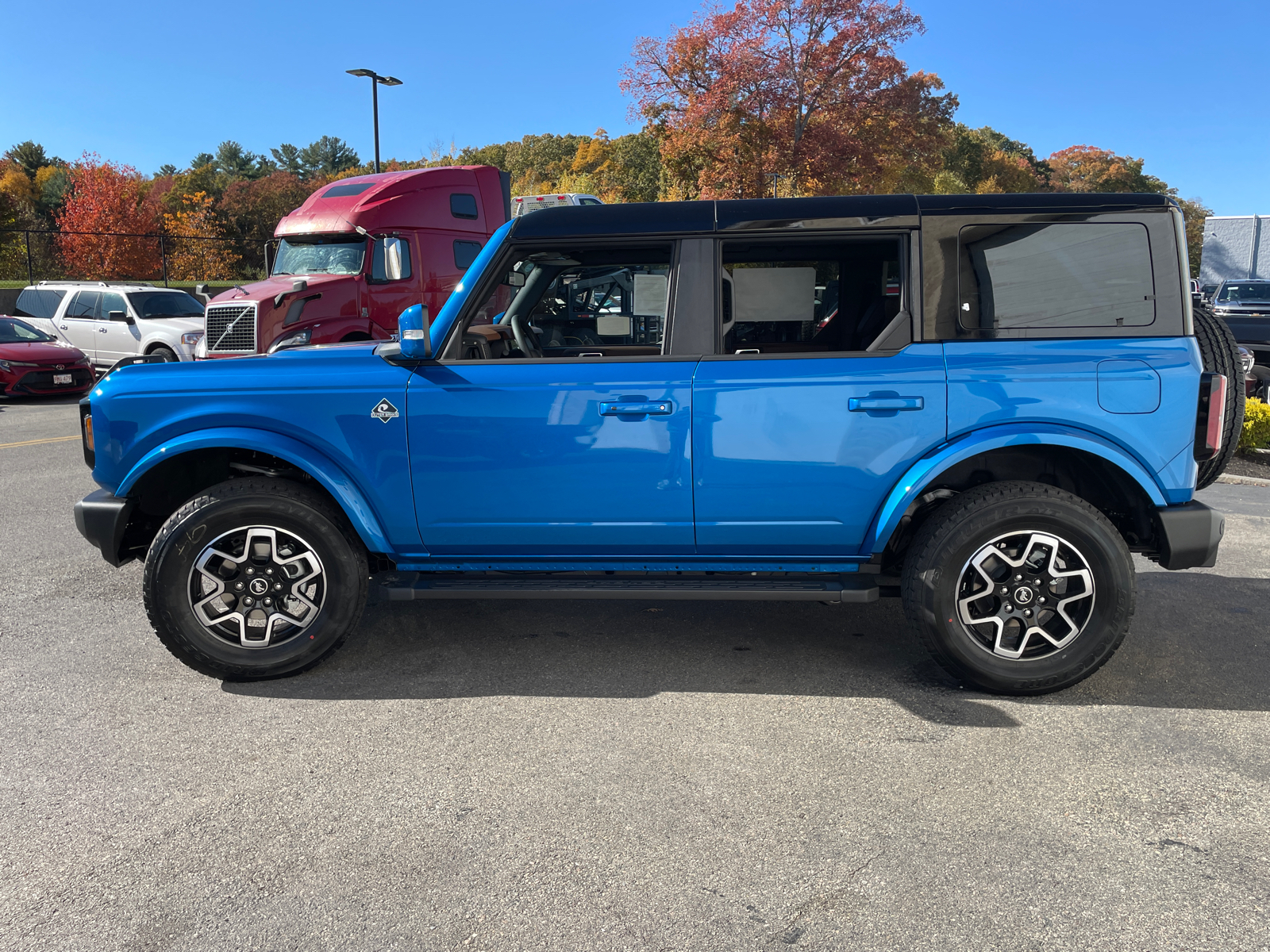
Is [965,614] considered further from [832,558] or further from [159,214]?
[159,214]

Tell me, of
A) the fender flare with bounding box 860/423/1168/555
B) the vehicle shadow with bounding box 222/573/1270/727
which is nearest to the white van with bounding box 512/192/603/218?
the vehicle shadow with bounding box 222/573/1270/727

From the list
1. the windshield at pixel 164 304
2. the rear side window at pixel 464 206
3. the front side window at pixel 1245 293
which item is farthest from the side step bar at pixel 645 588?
the front side window at pixel 1245 293

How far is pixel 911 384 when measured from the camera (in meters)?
3.84

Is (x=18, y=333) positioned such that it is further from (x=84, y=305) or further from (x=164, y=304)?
(x=164, y=304)

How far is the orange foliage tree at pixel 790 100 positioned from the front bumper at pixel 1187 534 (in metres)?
21.2

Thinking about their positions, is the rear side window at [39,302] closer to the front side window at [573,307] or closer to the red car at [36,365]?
the red car at [36,365]

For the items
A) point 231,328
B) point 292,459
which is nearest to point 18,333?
point 231,328

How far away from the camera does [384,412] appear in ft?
13.2

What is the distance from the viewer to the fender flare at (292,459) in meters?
4.05

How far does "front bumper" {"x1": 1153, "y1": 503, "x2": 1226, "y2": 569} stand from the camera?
12.7ft

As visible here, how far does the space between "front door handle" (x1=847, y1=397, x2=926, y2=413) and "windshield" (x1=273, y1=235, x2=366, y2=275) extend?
984 centimetres

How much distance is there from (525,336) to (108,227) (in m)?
37.9

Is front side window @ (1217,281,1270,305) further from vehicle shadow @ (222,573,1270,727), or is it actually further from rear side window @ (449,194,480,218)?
vehicle shadow @ (222,573,1270,727)

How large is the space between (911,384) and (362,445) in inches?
88.9
